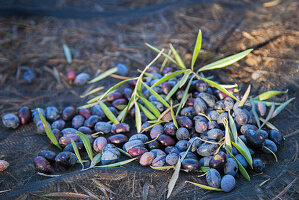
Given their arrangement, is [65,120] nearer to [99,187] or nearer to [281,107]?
[99,187]

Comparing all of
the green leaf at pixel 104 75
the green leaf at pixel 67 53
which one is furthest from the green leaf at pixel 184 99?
the green leaf at pixel 67 53

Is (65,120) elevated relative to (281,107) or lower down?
lower down

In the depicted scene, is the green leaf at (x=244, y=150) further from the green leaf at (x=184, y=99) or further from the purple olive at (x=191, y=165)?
the green leaf at (x=184, y=99)

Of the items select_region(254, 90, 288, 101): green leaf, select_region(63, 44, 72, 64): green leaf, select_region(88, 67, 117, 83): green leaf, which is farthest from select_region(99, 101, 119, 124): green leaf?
select_region(63, 44, 72, 64): green leaf

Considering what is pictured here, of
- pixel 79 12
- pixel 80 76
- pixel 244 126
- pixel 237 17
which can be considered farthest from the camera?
pixel 79 12

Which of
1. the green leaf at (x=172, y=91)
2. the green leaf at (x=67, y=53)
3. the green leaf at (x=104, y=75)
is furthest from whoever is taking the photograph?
the green leaf at (x=67, y=53)

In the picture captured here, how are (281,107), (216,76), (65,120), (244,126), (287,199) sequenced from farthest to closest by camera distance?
(216,76), (65,120), (281,107), (244,126), (287,199)

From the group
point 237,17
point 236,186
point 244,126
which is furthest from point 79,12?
point 236,186

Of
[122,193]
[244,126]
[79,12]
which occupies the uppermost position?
[79,12]
